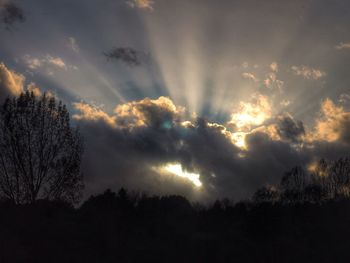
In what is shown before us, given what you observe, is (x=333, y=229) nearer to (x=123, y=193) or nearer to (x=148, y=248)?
(x=148, y=248)

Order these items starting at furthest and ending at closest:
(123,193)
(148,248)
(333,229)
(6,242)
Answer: (123,193), (333,229), (148,248), (6,242)

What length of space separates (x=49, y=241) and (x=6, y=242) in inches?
170

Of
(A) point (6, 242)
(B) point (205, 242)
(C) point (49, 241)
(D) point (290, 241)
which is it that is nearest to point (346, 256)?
(D) point (290, 241)

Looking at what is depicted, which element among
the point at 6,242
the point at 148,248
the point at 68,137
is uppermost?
the point at 68,137

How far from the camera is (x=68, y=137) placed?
136 ft

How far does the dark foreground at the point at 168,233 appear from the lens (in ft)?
120

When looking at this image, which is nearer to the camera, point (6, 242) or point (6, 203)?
point (6, 242)

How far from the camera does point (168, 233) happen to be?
46.4m

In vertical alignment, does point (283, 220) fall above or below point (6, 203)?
above

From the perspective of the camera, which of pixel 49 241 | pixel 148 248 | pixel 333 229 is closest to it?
pixel 49 241

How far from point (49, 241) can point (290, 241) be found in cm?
2543

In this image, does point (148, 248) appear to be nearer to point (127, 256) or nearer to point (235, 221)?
point (127, 256)

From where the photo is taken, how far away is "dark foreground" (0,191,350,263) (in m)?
36.6

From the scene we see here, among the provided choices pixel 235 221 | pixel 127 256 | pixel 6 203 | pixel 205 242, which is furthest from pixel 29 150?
pixel 235 221
